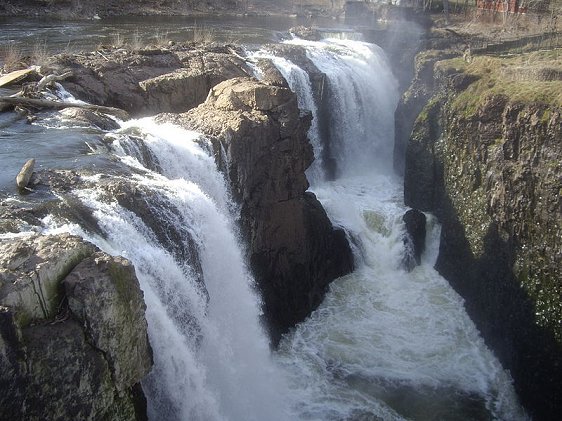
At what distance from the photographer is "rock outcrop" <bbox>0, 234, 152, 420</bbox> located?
630 cm

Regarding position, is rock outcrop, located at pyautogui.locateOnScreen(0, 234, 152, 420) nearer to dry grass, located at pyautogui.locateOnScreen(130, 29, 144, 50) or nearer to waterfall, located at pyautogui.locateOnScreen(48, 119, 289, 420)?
waterfall, located at pyautogui.locateOnScreen(48, 119, 289, 420)

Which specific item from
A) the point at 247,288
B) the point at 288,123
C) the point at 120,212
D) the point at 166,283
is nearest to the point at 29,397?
the point at 166,283

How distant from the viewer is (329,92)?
Answer: 21734 millimetres

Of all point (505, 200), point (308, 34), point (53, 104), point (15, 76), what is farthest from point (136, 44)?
point (505, 200)

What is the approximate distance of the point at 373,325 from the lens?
1528 cm

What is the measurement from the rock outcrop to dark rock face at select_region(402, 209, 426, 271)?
1170 cm

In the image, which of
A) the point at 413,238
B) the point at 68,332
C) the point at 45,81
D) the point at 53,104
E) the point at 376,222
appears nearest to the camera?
the point at 68,332

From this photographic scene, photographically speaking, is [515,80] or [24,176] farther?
[515,80]

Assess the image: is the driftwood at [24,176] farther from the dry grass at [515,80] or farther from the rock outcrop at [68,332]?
Result: the dry grass at [515,80]

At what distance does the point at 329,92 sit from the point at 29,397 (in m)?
17.3

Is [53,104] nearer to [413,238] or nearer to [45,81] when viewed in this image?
[45,81]

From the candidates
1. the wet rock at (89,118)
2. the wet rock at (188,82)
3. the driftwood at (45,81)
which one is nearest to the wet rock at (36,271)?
the wet rock at (89,118)

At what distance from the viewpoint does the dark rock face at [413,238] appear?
1795cm

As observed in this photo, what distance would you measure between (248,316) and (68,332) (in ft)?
19.9
